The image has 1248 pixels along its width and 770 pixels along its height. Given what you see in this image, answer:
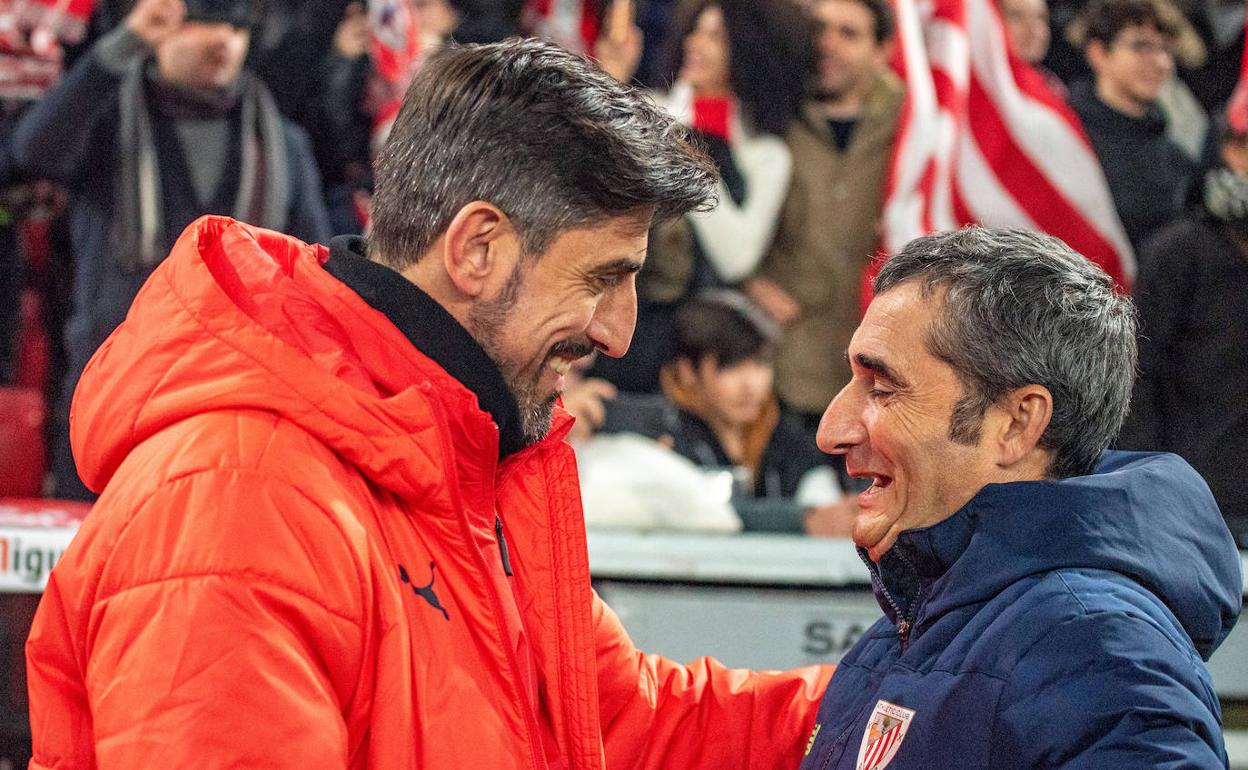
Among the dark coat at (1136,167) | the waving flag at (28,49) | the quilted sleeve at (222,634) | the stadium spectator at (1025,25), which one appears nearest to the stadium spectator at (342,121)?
the waving flag at (28,49)

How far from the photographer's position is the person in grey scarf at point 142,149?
4645 millimetres

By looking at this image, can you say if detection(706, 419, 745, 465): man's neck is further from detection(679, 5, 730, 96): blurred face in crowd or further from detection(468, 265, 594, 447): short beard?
detection(468, 265, 594, 447): short beard

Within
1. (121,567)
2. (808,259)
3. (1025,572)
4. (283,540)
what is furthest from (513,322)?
(808,259)

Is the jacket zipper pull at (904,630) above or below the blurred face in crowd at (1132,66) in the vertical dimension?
below

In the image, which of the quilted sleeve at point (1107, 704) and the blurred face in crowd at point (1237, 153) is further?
the blurred face in crowd at point (1237, 153)

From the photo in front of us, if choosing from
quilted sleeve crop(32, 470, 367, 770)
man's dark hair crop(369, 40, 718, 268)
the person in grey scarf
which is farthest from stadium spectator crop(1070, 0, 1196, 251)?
quilted sleeve crop(32, 470, 367, 770)

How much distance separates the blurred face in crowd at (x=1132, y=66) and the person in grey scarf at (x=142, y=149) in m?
3.13

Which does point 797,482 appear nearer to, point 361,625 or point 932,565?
point 932,565

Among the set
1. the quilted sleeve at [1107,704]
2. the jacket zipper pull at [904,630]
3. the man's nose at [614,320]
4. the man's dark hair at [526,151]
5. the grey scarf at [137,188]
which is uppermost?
the man's dark hair at [526,151]

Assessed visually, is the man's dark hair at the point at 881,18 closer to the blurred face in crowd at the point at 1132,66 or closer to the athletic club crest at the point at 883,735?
the blurred face in crowd at the point at 1132,66

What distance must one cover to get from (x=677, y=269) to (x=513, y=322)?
11.1 ft

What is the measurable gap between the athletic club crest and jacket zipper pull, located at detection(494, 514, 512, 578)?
1.72ft

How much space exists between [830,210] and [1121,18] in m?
1.41

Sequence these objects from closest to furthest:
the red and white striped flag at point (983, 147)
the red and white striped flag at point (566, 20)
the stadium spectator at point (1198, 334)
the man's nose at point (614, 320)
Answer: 1. the man's nose at point (614, 320)
2. the stadium spectator at point (1198, 334)
3. the red and white striped flag at point (983, 147)
4. the red and white striped flag at point (566, 20)
